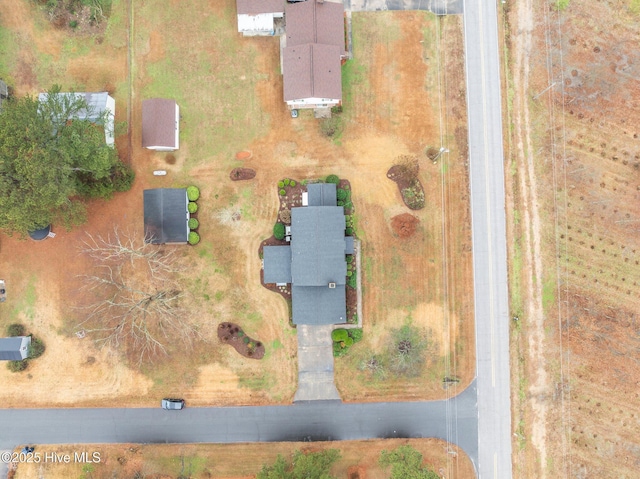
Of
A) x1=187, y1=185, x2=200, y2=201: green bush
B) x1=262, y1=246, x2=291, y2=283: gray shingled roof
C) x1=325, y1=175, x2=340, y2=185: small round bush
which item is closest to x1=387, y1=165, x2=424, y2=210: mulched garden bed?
x1=325, y1=175, x2=340, y2=185: small round bush

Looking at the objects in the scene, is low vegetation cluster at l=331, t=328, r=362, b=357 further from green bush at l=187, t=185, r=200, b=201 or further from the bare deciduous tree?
green bush at l=187, t=185, r=200, b=201

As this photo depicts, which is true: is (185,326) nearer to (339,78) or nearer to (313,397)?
(313,397)

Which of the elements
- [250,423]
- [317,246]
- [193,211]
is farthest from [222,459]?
[193,211]

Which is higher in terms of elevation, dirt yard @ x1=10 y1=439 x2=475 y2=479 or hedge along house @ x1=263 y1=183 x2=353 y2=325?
hedge along house @ x1=263 y1=183 x2=353 y2=325

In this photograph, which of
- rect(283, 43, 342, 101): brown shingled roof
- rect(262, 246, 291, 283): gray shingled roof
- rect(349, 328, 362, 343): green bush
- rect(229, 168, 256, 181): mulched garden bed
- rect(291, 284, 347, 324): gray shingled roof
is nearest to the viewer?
rect(283, 43, 342, 101): brown shingled roof

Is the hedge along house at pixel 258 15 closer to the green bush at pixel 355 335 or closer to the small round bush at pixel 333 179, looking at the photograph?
the small round bush at pixel 333 179

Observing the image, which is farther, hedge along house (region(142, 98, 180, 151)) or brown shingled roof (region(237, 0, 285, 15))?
brown shingled roof (region(237, 0, 285, 15))

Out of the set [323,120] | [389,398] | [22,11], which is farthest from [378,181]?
[22,11]
